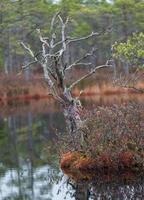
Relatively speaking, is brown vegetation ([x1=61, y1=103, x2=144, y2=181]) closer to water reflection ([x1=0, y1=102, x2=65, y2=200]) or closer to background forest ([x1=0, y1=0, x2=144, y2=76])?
water reflection ([x1=0, y1=102, x2=65, y2=200])

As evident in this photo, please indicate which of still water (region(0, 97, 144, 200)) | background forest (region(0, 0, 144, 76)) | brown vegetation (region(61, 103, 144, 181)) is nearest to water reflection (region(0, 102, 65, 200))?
still water (region(0, 97, 144, 200))

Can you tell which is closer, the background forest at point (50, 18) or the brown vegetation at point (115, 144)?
the brown vegetation at point (115, 144)

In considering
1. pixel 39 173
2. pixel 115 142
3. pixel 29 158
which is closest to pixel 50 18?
pixel 29 158

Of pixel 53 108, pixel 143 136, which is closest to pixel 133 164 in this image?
pixel 143 136

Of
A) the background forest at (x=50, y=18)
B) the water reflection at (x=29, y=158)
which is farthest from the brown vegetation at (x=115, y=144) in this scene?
the background forest at (x=50, y=18)

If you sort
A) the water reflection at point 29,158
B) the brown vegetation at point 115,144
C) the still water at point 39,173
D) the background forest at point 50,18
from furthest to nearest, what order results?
the background forest at point 50,18, the brown vegetation at point 115,144, the water reflection at point 29,158, the still water at point 39,173

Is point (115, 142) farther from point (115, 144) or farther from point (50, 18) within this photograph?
point (50, 18)

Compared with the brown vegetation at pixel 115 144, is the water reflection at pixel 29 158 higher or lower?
lower

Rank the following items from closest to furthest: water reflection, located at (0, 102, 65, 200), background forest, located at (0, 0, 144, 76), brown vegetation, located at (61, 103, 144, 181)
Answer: water reflection, located at (0, 102, 65, 200)
brown vegetation, located at (61, 103, 144, 181)
background forest, located at (0, 0, 144, 76)

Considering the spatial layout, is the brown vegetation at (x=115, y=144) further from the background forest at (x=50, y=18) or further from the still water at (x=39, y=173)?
the background forest at (x=50, y=18)

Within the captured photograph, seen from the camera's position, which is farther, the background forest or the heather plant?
the background forest

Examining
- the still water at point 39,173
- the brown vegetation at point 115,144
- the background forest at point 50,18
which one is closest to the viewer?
the still water at point 39,173

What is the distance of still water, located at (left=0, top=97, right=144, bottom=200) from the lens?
12.7 meters

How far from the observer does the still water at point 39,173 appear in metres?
12.7
